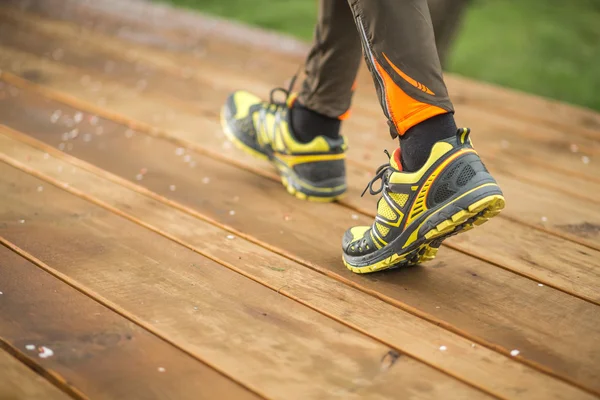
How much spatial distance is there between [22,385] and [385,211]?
2.17 ft

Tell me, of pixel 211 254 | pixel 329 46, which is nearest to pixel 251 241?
pixel 211 254

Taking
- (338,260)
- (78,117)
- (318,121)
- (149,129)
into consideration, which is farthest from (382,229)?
(78,117)

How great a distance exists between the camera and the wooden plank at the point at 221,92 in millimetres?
1997

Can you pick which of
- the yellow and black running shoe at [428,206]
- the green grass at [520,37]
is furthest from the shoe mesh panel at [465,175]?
the green grass at [520,37]

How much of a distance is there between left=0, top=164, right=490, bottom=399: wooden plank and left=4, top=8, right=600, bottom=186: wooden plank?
790 millimetres

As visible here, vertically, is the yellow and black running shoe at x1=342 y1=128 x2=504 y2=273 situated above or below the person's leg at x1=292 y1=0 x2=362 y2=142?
below

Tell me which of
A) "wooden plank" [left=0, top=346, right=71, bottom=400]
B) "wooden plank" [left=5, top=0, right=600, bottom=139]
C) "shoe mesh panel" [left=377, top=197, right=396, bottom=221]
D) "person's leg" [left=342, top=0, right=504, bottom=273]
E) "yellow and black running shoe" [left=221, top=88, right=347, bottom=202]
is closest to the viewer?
"wooden plank" [left=0, top=346, right=71, bottom=400]

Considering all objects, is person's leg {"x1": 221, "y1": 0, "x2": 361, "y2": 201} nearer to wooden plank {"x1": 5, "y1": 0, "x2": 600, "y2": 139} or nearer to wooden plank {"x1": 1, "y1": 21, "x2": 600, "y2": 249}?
wooden plank {"x1": 1, "y1": 21, "x2": 600, "y2": 249}

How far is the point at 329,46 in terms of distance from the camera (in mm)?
1567

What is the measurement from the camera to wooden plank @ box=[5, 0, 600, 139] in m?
2.39

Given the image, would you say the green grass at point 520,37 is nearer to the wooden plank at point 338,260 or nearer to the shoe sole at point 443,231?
the wooden plank at point 338,260

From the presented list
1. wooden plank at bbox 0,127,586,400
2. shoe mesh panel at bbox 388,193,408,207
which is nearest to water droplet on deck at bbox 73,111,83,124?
wooden plank at bbox 0,127,586,400

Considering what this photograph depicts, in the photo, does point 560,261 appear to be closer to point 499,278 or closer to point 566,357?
Result: point 499,278

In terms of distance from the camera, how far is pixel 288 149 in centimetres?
168
